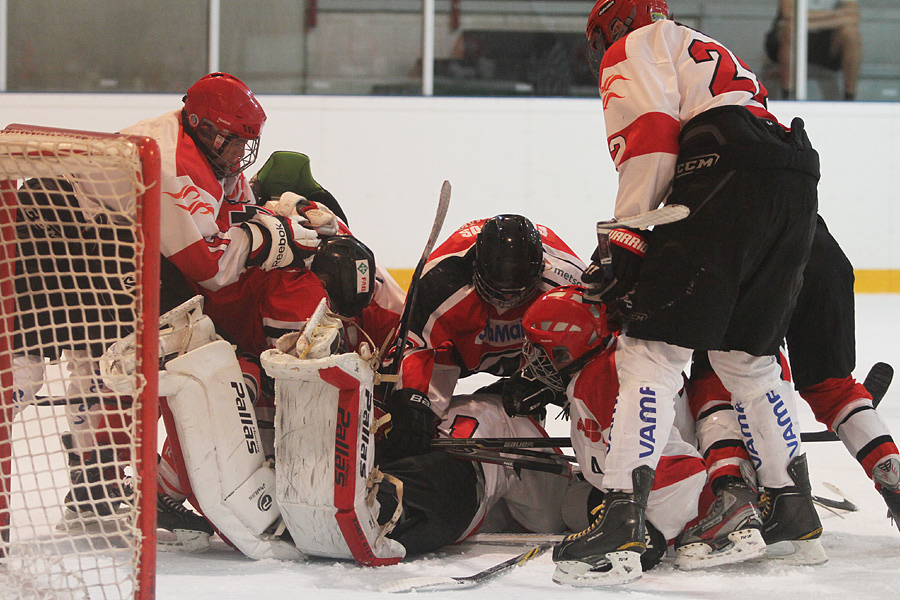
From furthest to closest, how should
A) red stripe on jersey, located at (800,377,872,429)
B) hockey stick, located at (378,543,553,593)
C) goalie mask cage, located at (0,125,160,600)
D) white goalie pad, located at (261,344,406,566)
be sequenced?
red stripe on jersey, located at (800,377,872,429)
white goalie pad, located at (261,344,406,566)
hockey stick, located at (378,543,553,593)
goalie mask cage, located at (0,125,160,600)

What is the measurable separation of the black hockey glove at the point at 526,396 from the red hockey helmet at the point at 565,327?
0.19 meters

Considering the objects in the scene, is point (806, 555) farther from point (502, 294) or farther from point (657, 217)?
point (502, 294)

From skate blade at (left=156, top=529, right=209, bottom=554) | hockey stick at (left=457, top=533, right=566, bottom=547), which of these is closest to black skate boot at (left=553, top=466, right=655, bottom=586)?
hockey stick at (left=457, top=533, right=566, bottom=547)

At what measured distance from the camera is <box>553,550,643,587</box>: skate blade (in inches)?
67.3

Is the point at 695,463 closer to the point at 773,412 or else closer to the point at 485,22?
the point at 773,412

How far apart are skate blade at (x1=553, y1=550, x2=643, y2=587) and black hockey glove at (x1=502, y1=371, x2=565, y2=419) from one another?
1.72 feet

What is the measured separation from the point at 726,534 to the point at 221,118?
153cm

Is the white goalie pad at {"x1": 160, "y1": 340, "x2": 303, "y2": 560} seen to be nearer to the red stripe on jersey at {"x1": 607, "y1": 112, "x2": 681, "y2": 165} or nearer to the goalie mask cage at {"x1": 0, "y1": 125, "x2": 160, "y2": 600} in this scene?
the goalie mask cage at {"x1": 0, "y1": 125, "x2": 160, "y2": 600}

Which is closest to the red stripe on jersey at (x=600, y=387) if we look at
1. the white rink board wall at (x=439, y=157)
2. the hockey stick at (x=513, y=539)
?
the hockey stick at (x=513, y=539)

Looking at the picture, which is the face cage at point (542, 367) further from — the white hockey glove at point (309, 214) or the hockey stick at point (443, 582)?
the white hockey glove at point (309, 214)

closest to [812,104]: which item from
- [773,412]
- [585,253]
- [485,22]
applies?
[585,253]

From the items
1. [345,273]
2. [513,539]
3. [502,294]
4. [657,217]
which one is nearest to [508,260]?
[502,294]

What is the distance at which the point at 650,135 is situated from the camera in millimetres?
1815

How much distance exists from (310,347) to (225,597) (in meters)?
0.47
